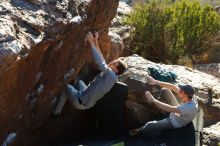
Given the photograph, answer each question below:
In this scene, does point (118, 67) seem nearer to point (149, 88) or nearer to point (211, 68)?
point (149, 88)

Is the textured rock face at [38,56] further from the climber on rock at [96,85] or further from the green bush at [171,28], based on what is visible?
the green bush at [171,28]

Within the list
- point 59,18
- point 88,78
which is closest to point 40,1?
point 59,18

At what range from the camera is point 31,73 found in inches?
268

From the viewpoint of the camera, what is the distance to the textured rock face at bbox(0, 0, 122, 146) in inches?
246

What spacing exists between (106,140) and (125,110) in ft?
3.09

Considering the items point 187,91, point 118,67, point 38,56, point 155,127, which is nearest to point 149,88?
point 155,127

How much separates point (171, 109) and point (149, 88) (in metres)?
1.19

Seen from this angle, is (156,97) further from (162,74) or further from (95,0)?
(95,0)

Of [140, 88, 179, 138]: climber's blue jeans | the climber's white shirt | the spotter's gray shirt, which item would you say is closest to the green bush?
[140, 88, 179, 138]: climber's blue jeans

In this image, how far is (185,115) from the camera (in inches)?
346

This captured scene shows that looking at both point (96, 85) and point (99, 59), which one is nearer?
point (99, 59)

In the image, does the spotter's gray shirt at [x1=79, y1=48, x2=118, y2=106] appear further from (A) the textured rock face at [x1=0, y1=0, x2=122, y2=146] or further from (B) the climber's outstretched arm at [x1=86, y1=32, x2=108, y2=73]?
(A) the textured rock face at [x1=0, y1=0, x2=122, y2=146]

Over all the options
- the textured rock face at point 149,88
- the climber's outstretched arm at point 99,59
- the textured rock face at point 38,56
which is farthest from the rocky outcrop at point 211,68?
the climber's outstretched arm at point 99,59

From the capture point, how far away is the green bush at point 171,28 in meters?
15.5
